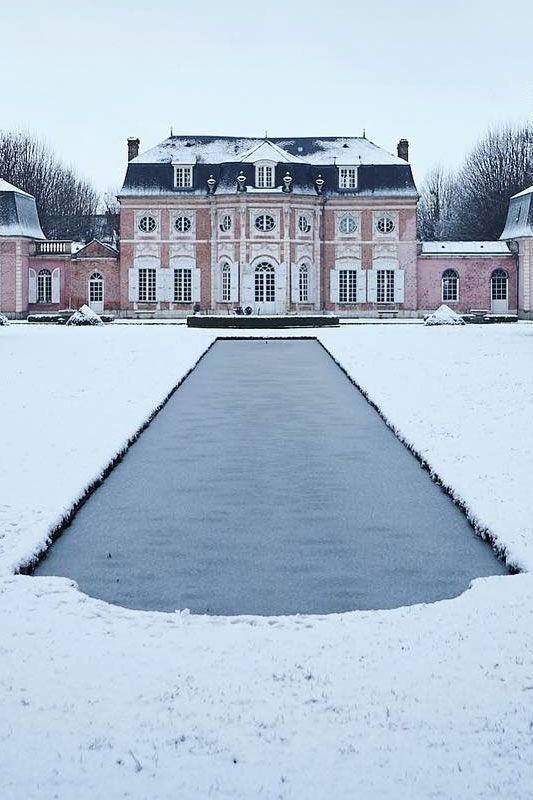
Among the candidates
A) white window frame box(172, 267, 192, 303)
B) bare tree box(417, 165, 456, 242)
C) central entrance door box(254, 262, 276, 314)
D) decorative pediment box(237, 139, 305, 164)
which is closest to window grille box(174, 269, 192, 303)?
white window frame box(172, 267, 192, 303)

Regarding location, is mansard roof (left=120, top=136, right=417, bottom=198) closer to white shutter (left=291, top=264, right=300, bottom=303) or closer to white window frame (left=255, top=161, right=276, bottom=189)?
white window frame (left=255, top=161, right=276, bottom=189)

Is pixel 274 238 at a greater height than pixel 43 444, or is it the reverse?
pixel 274 238

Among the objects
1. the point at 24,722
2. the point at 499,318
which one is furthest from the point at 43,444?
the point at 499,318

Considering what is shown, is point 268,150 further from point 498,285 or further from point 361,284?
point 498,285

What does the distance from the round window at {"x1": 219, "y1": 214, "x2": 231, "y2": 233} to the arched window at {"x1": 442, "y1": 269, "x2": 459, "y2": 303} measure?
10837 mm

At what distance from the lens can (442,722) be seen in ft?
13.1

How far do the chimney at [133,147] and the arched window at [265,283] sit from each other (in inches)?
399

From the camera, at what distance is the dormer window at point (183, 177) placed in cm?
5278

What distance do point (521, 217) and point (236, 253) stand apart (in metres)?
14.1

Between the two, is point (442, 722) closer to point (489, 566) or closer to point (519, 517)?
point (489, 566)

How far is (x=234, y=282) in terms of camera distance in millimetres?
51812

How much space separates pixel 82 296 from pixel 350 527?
46883mm

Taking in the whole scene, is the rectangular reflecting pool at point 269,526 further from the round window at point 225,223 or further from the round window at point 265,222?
the round window at point 225,223

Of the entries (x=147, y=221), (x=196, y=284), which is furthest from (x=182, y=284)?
(x=147, y=221)
